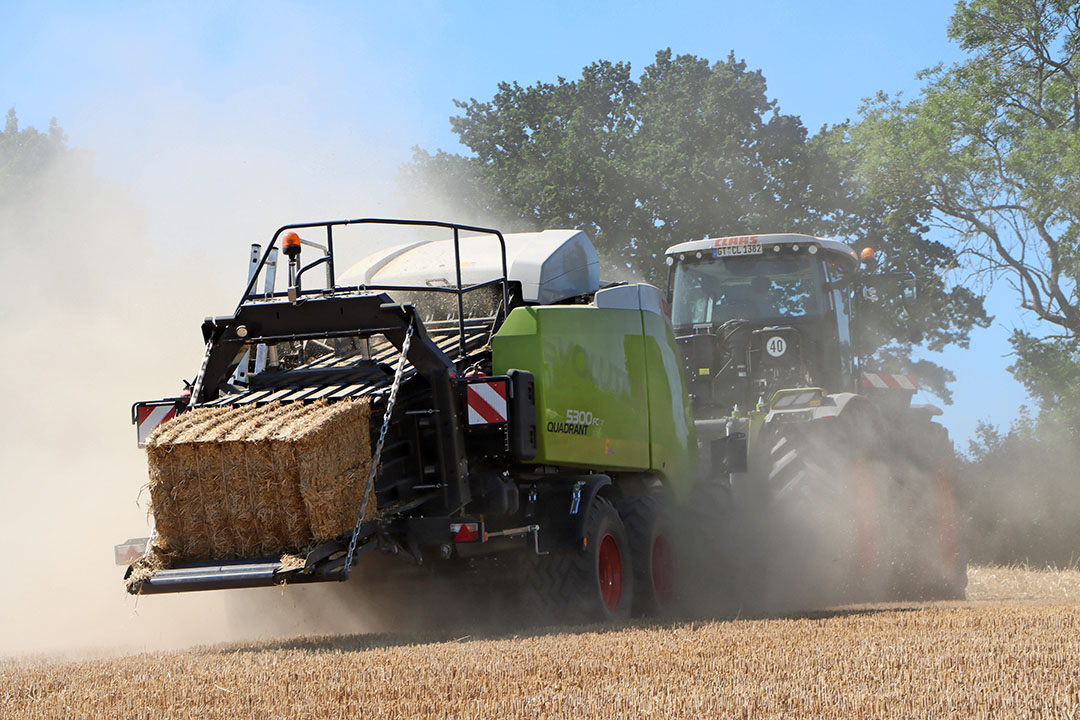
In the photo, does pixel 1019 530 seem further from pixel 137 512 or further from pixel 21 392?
pixel 21 392

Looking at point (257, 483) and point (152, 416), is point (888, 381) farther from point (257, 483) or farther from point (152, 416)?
point (257, 483)

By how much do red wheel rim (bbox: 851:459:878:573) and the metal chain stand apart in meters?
4.68

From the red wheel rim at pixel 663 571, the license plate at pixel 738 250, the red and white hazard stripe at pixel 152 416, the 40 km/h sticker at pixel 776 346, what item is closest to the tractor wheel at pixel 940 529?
the 40 km/h sticker at pixel 776 346

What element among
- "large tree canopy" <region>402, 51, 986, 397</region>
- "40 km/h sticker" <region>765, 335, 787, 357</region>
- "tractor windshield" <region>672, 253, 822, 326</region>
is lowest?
"40 km/h sticker" <region>765, 335, 787, 357</region>

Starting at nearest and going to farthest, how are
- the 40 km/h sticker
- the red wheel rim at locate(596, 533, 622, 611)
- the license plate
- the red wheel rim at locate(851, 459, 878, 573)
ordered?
the red wheel rim at locate(596, 533, 622, 611), the red wheel rim at locate(851, 459, 878, 573), the 40 km/h sticker, the license plate

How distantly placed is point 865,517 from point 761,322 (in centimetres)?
197

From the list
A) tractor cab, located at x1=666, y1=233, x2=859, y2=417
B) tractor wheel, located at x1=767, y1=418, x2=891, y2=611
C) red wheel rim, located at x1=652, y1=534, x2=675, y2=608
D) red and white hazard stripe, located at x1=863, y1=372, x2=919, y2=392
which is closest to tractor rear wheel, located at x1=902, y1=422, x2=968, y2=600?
red and white hazard stripe, located at x1=863, y1=372, x2=919, y2=392

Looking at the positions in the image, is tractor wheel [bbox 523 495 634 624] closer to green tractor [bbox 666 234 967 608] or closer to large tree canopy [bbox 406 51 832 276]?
green tractor [bbox 666 234 967 608]

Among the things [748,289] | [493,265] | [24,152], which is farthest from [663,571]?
[24,152]

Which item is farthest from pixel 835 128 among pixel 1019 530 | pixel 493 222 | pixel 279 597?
pixel 279 597

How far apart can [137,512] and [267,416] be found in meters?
5.38

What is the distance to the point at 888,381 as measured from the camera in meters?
12.4

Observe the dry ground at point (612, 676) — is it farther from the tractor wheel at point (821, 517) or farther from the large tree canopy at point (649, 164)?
the large tree canopy at point (649, 164)

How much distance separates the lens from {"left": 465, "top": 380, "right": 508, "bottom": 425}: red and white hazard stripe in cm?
743
